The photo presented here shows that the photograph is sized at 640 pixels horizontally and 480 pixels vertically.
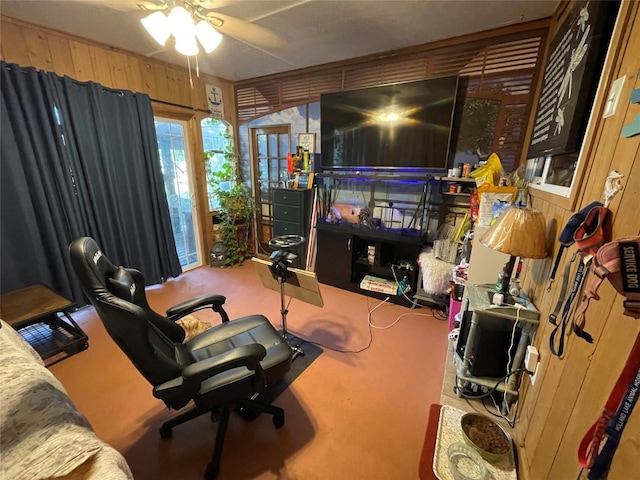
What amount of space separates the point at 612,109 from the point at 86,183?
3.59 m

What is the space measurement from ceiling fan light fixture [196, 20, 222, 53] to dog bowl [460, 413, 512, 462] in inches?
96.1

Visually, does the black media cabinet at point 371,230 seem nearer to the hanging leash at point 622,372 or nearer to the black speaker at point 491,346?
Result: the black speaker at point 491,346

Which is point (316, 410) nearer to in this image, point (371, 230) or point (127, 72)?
A: point (371, 230)

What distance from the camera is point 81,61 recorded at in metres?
2.45

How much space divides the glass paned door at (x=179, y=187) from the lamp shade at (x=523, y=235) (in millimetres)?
3457

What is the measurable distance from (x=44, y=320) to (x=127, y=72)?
8.07 ft

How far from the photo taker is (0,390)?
847 mm

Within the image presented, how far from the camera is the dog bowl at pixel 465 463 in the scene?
1.15m

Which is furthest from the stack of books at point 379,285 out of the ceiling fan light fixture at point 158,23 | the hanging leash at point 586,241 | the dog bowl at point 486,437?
the ceiling fan light fixture at point 158,23

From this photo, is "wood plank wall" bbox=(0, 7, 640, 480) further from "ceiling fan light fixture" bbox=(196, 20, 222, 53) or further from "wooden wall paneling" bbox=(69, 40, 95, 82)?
"wooden wall paneling" bbox=(69, 40, 95, 82)

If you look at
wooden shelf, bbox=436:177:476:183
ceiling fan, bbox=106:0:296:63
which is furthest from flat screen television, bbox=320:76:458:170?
ceiling fan, bbox=106:0:296:63

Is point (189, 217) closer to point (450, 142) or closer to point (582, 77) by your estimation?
point (450, 142)

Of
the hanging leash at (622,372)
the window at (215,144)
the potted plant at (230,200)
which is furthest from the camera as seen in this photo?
the potted plant at (230,200)

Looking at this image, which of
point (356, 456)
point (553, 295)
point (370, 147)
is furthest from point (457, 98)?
point (356, 456)
